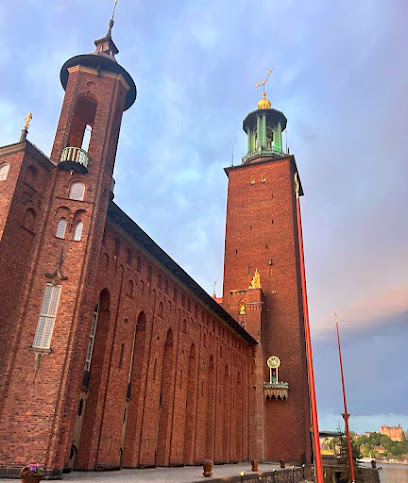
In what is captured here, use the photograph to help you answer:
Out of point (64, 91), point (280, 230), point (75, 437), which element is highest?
point (280, 230)

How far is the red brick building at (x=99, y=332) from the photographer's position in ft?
43.7

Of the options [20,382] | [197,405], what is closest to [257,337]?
[197,405]

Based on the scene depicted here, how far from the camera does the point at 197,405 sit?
26.0 m

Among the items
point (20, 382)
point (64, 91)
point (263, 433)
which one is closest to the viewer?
point (20, 382)

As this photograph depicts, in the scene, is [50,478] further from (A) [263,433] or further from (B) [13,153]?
(A) [263,433]

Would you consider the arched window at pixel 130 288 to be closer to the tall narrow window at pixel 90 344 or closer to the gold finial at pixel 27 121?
the tall narrow window at pixel 90 344

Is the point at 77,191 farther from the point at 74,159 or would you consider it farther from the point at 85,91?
the point at 85,91

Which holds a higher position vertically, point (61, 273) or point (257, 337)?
point (257, 337)

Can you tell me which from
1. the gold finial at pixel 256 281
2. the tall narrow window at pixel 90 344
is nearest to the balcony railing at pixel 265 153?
the gold finial at pixel 256 281

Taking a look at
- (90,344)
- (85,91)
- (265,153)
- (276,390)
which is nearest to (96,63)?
(85,91)

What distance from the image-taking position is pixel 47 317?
558 inches

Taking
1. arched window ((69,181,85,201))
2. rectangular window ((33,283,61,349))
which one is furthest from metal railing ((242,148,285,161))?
rectangular window ((33,283,61,349))

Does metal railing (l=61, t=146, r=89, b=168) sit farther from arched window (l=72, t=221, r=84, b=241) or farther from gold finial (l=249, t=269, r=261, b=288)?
gold finial (l=249, t=269, r=261, b=288)

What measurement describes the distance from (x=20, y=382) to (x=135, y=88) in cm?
1359
